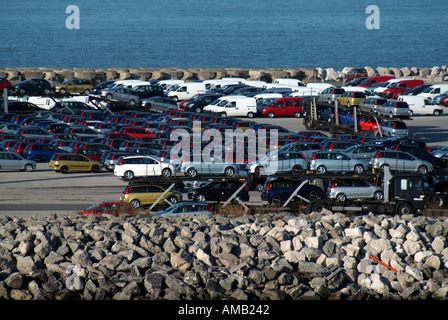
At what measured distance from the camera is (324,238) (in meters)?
24.2

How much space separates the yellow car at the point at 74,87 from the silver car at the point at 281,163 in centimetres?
2979

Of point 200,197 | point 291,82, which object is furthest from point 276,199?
point 291,82

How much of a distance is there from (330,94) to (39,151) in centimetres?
2616

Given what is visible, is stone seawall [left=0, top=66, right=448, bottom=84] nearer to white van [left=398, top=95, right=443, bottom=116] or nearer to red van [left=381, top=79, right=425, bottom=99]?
red van [left=381, top=79, right=425, bottom=99]

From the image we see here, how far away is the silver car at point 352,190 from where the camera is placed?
31797mm

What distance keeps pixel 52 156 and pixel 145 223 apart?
1819 cm

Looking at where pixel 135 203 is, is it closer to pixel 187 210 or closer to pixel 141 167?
pixel 187 210

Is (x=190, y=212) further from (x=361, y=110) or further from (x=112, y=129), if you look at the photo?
(x=361, y=110)

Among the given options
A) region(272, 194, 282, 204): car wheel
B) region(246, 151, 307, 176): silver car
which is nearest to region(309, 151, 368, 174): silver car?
region(246, 151, 307, 176): silver car

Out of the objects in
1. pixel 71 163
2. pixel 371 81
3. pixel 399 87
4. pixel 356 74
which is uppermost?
pixel 356 74

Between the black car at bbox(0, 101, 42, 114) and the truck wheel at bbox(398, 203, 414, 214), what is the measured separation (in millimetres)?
34911

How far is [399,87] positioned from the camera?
66.8 m

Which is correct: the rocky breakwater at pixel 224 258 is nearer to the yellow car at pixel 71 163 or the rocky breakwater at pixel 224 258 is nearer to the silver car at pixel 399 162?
the silver car at pixel 399 162
